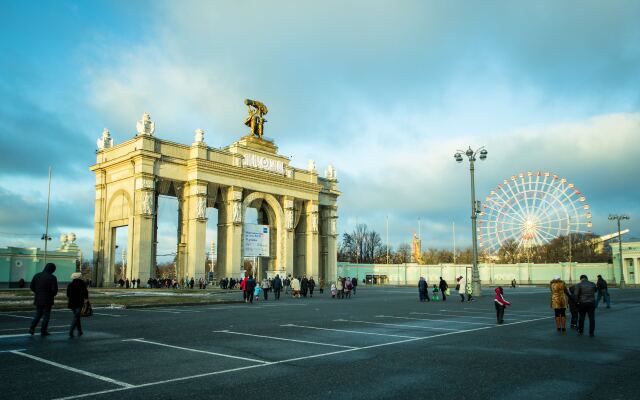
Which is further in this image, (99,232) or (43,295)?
(99,232)

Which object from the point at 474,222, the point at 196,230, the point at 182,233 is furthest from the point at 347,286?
the point at 182,233

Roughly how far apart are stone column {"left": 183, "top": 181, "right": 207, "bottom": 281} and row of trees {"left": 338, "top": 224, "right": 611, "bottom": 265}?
50.2 metres

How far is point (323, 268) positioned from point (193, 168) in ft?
91.5

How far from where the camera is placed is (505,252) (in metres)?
115

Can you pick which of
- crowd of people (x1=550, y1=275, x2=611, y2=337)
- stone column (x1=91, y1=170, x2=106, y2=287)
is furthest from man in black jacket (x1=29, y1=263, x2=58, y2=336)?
stone column (x1=91, y1=170, x2=106, y2=287)

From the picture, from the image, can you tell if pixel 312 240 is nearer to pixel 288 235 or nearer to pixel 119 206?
pixel 288 235

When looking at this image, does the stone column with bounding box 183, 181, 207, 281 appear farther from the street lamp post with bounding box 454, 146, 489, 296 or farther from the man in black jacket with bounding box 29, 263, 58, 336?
the man in black jacket with bounding box 29, 263, 58, 336

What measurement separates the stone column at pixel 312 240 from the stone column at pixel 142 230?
2328 centimetres

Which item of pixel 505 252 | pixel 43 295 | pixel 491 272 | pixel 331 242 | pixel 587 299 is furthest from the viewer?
pixel 505 252

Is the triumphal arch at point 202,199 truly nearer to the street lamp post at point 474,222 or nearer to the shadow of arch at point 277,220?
the shadow of arch at point 277,220

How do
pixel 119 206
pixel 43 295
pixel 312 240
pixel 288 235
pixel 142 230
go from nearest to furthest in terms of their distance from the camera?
pixel 43 295, pixel 142 230, pixel 119 206, pixel 288 235, pixel 312 240

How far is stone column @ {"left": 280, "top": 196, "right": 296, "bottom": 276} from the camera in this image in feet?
211

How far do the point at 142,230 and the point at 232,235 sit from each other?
419 inches

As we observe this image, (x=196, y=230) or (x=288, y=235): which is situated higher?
(x=196, y=230)
